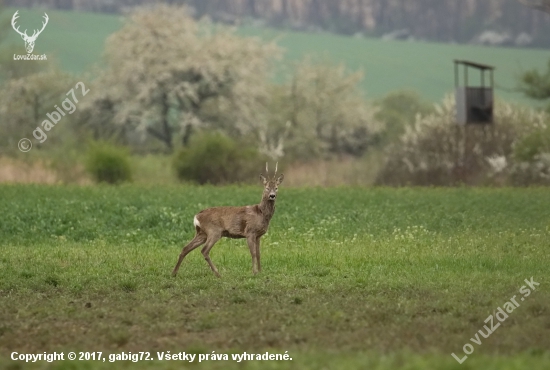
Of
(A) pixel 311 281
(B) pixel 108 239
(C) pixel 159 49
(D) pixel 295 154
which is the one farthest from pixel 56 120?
(A) pixel 311 281

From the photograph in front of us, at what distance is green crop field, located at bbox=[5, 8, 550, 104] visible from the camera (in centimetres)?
8006

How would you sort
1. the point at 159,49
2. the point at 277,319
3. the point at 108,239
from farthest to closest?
the point at 159,49 → the point at 108,239 → the point at 277,319

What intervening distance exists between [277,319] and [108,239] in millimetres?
10813

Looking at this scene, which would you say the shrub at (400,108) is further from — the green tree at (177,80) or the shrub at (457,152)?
the shrub at (457,152)

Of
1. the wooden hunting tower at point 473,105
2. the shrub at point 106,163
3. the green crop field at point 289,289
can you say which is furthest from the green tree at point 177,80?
the green crop field at point 289,289

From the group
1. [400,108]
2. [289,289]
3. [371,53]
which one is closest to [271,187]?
[289,289]

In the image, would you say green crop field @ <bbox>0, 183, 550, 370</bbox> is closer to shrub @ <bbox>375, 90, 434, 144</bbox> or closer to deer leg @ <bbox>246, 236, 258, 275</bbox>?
deer leg @ <bbox>246, 236, 258, 275</bbox>

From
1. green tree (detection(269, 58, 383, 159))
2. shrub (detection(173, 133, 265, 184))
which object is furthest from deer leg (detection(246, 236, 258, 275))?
green tree (detection(269, 58, 383, 159))

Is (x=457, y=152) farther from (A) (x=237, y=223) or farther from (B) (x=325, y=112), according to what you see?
(A) (x=237, y=223)

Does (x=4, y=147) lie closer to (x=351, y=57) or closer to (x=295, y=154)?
(x=295, y=154)

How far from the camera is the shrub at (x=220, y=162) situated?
44.9 metres

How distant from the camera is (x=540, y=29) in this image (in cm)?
8556

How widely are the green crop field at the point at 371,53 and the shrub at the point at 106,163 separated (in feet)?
102

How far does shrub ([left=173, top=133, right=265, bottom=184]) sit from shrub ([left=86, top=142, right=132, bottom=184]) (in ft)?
9.13
